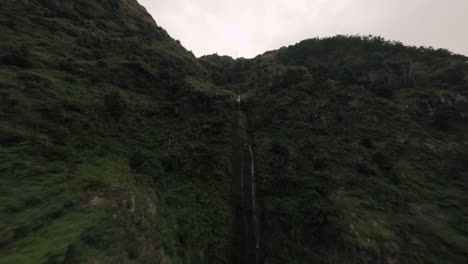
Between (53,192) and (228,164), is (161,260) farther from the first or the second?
(228,164)

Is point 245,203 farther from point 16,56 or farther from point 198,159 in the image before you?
point 16,56

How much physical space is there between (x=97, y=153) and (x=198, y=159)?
10861 mm

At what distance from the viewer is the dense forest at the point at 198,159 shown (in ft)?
38.7

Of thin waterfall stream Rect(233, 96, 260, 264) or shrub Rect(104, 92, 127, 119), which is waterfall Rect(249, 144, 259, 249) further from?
shrub Rect(104, 92, 127, 119)

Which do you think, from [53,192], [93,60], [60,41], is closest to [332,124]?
[53,192]

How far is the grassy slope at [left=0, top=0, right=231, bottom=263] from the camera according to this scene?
10.1 m

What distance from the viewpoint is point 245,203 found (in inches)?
873

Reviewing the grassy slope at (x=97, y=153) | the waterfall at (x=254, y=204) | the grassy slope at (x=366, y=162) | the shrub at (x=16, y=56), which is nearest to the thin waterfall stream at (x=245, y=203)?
the waterfall at (x=254, y=204)

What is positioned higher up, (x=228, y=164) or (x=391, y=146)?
(x=391, y=146)

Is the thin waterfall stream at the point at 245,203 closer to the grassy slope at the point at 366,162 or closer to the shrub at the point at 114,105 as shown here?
the grassy slope at the point at 366,162

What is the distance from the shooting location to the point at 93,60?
30.0 metres

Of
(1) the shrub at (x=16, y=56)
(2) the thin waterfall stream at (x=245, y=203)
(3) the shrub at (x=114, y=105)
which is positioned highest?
(1) the shrub at (x=16, y=56)

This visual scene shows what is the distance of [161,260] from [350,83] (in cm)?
4268

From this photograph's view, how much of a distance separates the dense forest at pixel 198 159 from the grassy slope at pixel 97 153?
0.11 meters
